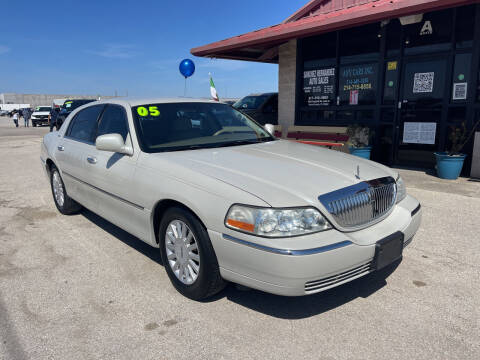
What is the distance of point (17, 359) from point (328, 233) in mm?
2101

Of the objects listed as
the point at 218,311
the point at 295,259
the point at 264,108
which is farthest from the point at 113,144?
the point at 264,108

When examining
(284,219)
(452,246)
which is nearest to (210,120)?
(284,219)

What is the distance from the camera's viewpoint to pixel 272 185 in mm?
2605

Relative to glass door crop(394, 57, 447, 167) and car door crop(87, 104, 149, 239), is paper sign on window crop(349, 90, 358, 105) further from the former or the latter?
car door crop(87, 104, 149, 239)

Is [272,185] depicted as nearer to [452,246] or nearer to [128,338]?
[128,338]

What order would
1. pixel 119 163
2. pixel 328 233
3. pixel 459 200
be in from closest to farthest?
pixel 328 233 < pixel 119 163 < pixel 459 200

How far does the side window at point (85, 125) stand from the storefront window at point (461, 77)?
6.64 m

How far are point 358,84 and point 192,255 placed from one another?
24.6 feet

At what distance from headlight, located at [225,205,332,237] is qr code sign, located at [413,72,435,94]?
21.6 ft

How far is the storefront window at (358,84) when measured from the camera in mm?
8727

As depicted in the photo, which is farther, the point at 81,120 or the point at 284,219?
the point at 81,120

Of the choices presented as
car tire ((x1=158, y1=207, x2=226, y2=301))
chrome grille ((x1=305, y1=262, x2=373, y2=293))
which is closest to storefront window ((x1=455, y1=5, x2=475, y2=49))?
chrome grille ((x1=305, y1=262, x2=373, y2=293))

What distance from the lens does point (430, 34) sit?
25.1 ft

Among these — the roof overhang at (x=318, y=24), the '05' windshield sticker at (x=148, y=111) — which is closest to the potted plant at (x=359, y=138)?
the roof overhang at (x=318, y=24)
